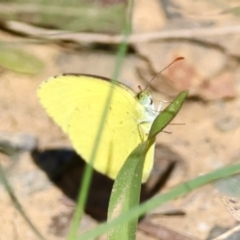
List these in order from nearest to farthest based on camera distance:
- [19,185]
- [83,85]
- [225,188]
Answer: [225,188], [83,85], [19,185]

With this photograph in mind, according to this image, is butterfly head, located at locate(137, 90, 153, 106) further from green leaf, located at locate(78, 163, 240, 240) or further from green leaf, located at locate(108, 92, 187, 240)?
green leaf, located at locate(78, 163, 240, 240)

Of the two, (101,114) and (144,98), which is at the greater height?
(144,98)

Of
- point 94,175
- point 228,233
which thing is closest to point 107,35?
point 94,175

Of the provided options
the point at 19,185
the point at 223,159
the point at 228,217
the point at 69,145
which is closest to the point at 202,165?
the point at 223,159

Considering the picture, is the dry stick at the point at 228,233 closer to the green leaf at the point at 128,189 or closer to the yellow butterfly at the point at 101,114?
the yellow butterfly at the point at 101,114

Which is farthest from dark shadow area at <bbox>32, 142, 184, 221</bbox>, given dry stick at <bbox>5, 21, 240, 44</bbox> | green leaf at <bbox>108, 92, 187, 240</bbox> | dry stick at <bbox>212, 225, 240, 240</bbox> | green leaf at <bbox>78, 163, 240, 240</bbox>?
green leaf at <bbox>78, 163, 240, 240</bbox>

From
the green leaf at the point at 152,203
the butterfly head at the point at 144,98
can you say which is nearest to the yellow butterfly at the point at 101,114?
the butterfly head at the point at 144,98

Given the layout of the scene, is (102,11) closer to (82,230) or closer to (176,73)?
(176,73)

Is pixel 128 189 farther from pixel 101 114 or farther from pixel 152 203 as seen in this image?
pixel 101 114
